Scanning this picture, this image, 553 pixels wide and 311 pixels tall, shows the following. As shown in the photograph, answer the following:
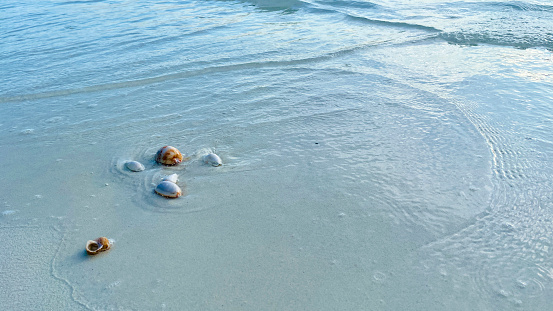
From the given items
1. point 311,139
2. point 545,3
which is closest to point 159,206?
point 311,139

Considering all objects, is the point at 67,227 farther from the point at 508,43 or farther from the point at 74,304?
the point at 508,43

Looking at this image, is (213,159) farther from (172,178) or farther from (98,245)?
(98,245)

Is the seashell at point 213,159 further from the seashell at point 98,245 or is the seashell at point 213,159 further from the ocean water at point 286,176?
the seashell at point 98,245

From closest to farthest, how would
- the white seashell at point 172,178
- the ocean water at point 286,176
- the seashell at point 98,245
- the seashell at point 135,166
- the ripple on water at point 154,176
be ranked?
1. the ocean water at point 286,176
2. the seashell at point 98,245
3. the ripple on water at point 154,176
4. the white seashell at point 172,178
5. the seashell at point 135,166

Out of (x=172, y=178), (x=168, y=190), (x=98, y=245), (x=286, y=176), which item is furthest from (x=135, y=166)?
(x=286, y=176)

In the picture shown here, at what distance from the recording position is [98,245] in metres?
2.52

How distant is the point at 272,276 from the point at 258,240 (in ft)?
1.11

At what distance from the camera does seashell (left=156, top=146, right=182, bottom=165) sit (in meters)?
3.42

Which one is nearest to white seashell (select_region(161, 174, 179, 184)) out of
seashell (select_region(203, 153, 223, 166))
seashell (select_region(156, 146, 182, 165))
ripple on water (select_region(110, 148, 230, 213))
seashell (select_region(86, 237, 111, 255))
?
ripple on water (select_region(110, 148, 230, 213))

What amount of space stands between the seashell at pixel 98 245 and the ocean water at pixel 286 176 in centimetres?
6

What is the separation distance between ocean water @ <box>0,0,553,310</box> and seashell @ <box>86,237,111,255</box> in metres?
0.06

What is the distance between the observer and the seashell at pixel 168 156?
11.2ft

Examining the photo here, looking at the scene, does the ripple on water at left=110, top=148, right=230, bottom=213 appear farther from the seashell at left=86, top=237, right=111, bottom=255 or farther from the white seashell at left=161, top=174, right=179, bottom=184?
the seashell at left=86, top=237, right=111, bottom=255

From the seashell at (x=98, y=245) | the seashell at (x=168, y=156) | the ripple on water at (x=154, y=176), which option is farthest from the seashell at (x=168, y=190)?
the seashell at (x=98, y=245)
